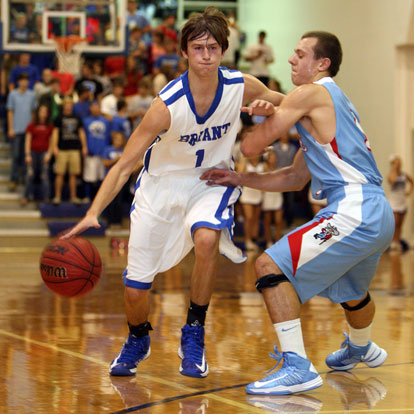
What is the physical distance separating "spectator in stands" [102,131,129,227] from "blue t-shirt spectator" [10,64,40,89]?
8.22 feet

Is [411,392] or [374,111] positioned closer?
[411,392]

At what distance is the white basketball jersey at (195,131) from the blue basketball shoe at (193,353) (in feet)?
2.96

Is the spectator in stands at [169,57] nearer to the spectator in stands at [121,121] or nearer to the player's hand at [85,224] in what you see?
the spectator in stands at [121,121]

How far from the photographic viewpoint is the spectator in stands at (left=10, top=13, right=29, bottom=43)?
51.1 ft

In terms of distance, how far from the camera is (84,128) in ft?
48.1

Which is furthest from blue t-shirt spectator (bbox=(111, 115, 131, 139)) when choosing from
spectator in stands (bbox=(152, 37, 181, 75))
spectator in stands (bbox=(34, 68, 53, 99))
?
spectator in stands (bbox=(152, 37, 181, 75))

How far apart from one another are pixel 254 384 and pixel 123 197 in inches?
446

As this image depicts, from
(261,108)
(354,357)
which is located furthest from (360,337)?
(261,108)

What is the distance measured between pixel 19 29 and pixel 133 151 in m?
11.8

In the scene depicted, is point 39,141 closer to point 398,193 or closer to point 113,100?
point 113,100

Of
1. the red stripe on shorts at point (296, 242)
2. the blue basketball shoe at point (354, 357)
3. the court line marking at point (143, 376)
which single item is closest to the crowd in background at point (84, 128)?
the court line marking at point (143, 376)

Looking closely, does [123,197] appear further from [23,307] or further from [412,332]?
[412,332]

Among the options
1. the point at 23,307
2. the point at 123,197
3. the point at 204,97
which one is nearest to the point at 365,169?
the point at 204,97

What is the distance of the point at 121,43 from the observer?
1595 centimetres
